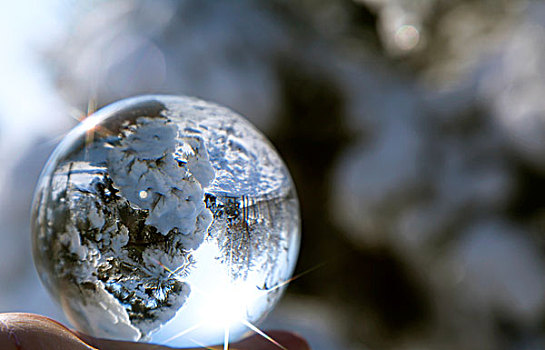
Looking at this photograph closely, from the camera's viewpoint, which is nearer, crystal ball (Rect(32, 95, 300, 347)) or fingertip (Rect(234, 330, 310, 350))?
crystal ball (Rect(32, 95, 300, 347))

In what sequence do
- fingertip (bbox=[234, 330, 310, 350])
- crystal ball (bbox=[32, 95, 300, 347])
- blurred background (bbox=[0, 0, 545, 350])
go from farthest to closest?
1. blurred background (bbox=[0, 0, 545, 350])
2. fingertip (bbox=[234, 330, 310, 350])
3. crystal ball (bbox=[32, 95, 300, 347])

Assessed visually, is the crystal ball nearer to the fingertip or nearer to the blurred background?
the fingertip

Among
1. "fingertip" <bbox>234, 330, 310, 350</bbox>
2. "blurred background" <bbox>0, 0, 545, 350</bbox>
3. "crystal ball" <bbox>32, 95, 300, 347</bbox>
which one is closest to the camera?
"crystal ball" <bbox>32, 95, 300, 347</bbox>

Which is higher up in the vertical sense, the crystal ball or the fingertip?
the crystal ball

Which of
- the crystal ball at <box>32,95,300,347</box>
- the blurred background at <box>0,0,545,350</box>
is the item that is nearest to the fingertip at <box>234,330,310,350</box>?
the crystal ball at <box>32,95,300,347</box>

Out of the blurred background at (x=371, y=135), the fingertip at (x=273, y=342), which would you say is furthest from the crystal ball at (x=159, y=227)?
the blurred background at (x=371, y=135)

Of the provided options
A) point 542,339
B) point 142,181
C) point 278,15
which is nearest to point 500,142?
point 542,339
